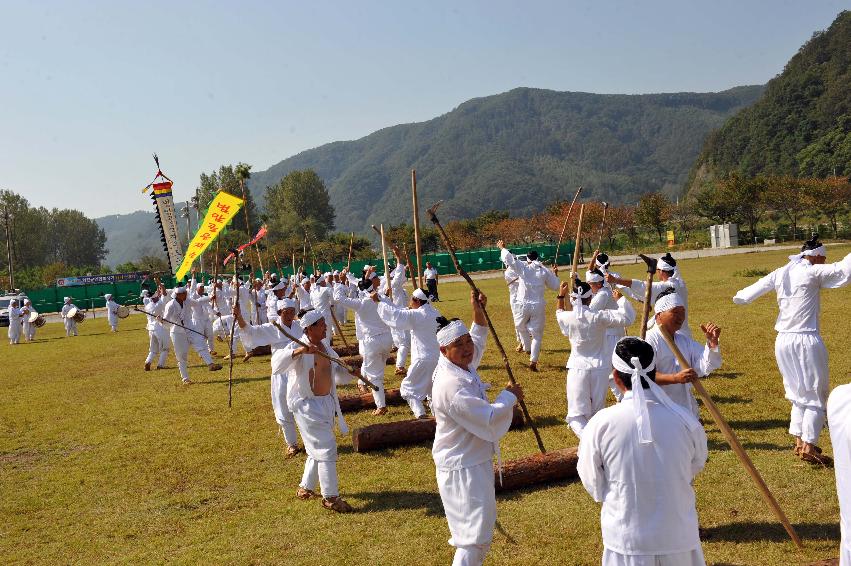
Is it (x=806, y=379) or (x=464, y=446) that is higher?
(x=464, y=446)

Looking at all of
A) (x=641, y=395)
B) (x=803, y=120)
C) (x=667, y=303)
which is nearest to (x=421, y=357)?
(x=667, y=303)

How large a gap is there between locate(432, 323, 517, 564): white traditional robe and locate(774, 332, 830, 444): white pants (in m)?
4.09

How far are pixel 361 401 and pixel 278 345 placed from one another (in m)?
2.53

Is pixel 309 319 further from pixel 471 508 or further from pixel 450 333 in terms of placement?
pixel 471 508

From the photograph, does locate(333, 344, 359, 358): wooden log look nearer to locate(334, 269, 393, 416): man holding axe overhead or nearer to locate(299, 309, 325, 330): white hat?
locate(334, 269, 393, 416): man holding axe overhead

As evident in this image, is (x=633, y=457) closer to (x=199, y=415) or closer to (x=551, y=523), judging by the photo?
(x=551, y=523)

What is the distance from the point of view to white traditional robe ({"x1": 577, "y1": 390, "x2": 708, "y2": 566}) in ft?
12.0

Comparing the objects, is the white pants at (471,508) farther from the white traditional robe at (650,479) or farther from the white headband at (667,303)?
the white headband at (667,303)

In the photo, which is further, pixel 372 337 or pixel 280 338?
pixel 372 337

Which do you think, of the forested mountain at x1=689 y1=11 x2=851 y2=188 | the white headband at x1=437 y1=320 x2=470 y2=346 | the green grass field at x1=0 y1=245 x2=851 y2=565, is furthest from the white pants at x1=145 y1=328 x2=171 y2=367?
the forested mountain at x1=689 y1=11 x2=851 y2=188

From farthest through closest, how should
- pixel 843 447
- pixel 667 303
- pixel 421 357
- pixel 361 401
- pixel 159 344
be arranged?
pixel 159 344 < pixel 361 401 < pixel 421 357 < pixel 667 303 < pixel 843 447

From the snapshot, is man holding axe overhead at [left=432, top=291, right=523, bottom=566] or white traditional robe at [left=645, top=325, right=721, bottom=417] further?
white traditional robe at [left=645, top=325, right=721, bottom=417]

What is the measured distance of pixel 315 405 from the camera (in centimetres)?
736

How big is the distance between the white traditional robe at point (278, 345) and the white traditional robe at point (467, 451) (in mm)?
3872
